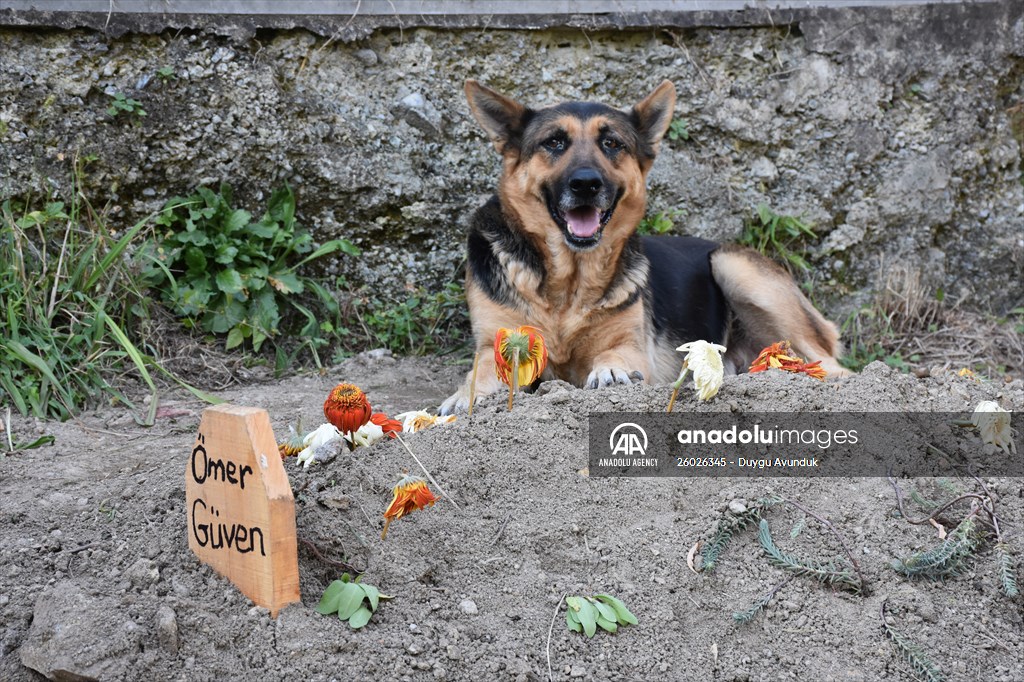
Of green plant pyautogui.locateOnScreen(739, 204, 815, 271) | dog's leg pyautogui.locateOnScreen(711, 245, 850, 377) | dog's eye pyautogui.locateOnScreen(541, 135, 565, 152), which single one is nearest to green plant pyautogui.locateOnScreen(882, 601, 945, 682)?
dog's eye pyautogui.locateOnScreen(541, 135, 565, 152)

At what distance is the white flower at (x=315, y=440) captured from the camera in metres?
2.88

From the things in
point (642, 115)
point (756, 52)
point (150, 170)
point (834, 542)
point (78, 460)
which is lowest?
point (78, 460)

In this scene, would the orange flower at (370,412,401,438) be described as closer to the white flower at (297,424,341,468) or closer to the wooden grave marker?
the white flower at (297,424,341,468)

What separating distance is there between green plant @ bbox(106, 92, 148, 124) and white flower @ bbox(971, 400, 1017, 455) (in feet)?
A: 13.9

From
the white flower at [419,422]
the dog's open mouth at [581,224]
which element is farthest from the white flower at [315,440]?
the dog's open mouth at [581,224]

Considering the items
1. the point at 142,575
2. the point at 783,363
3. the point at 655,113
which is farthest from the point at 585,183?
the point at 142,575

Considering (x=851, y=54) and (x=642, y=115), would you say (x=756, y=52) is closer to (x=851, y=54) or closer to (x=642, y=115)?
(x=851, y=54)

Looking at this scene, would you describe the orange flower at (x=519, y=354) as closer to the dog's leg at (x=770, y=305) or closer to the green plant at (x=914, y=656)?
the green plant at (x=914, y=656)

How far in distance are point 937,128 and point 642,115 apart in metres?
2.21

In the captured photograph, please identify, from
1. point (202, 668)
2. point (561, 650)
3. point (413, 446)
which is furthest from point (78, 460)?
point (561, 650)

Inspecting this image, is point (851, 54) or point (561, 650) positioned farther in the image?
point (851, 54)

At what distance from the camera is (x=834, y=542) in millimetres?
2416

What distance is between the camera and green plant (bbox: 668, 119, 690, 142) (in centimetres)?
556

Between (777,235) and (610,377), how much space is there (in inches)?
92.7
